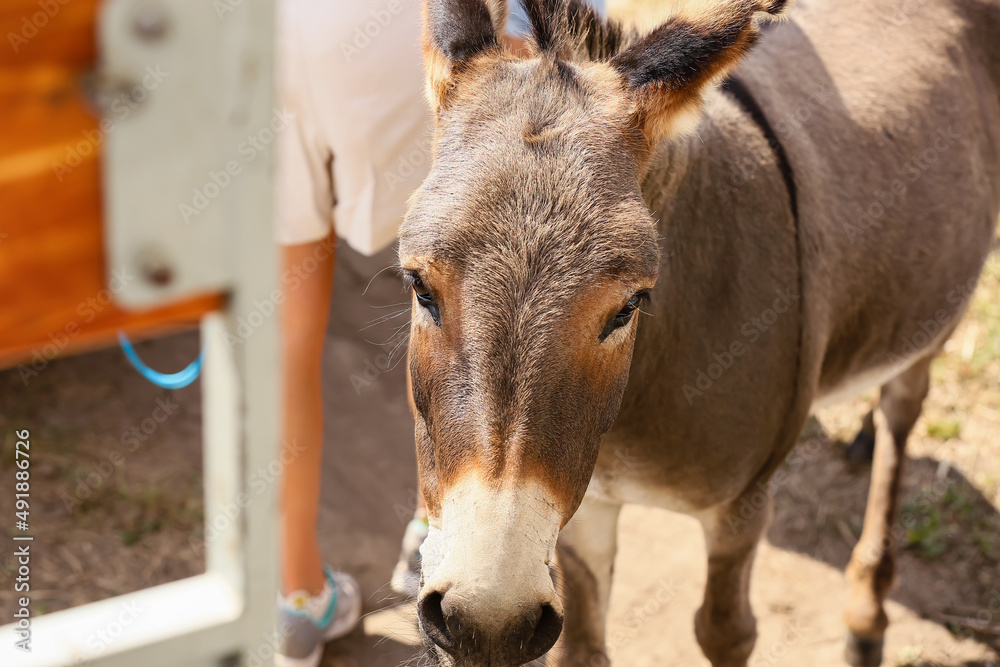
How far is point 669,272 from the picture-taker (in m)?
2.39

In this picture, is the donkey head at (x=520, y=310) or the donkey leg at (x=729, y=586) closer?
the donkey head at (x=520, y=310)

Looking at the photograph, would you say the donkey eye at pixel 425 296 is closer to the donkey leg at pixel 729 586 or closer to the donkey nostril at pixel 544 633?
the donkey nostril at pixel 544 633

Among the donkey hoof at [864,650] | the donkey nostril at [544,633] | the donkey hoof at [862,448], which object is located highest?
the donkey nostril at [544,633]

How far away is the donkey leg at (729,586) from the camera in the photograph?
114 inches

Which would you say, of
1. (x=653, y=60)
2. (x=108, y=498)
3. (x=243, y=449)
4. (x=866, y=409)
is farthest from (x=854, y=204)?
(x=108, y=498)

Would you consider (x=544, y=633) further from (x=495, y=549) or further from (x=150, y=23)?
(x=150, y=23)

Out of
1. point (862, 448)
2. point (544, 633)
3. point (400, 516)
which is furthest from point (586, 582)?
point (862, 448)

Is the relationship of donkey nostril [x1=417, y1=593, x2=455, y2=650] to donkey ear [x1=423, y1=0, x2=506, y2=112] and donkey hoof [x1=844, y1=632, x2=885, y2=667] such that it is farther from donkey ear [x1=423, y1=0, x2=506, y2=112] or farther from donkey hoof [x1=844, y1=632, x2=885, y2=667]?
donkey hoof [x1=844, y1=632, x2=885, y2=667]

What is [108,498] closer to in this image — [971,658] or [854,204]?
[854,204]

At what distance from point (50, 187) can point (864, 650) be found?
3696 mm

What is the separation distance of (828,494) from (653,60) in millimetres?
2962

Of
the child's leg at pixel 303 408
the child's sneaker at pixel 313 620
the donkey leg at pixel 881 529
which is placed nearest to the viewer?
the child's leg at pixel 303 408

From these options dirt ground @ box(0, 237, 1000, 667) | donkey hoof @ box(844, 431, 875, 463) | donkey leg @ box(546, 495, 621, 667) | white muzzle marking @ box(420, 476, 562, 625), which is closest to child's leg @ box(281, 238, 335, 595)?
dirt ground @ box(0, 237, 1000, 667)

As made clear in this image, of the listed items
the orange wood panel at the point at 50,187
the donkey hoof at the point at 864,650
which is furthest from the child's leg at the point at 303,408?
the orange wood panel at the point at 50,187
